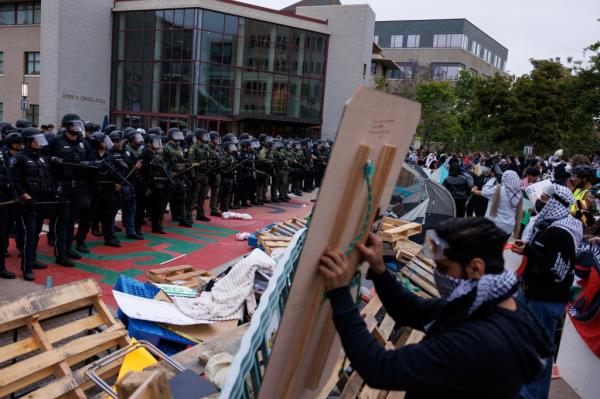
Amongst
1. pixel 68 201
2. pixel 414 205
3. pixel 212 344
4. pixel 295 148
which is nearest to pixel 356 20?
pixel 295 148

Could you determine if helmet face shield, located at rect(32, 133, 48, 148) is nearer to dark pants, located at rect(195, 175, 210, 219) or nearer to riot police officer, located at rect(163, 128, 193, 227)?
riot police officer, located at rect(163, 128, 193, 227)

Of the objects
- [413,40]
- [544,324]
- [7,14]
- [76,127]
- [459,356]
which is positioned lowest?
[544,324]

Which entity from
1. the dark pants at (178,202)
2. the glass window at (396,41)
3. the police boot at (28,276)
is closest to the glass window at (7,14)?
the dark pants at (178,202)

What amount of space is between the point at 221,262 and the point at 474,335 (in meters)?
7.18

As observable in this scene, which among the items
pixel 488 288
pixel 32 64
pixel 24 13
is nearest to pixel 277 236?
pixel 488 288

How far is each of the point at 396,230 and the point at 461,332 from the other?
5239 millimetres

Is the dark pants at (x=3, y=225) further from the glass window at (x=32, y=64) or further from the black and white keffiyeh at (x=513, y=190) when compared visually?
the glass window at (x=32, y=64)

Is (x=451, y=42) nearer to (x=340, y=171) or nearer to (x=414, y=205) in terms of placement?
(x=414, y=205)

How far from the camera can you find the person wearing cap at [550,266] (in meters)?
3.97

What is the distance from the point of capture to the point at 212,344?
3.52 m

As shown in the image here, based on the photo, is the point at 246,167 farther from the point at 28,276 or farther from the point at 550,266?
the point at 550,266

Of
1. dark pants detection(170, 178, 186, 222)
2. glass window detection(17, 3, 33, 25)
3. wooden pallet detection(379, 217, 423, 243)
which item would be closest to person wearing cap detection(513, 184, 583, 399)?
wooden pallet detection(379, 217, 423, 243)

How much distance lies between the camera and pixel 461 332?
61.2 inches

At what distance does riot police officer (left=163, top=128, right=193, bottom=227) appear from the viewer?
33.2ft
